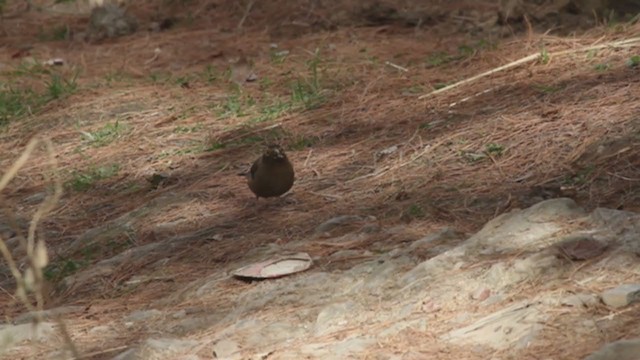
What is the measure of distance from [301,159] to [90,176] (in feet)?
4.08

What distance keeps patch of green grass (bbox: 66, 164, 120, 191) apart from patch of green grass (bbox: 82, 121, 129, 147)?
46cm

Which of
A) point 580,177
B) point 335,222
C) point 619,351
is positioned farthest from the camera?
point 335,222

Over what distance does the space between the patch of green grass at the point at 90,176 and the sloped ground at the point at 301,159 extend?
0.02 meters

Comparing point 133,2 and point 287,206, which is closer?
point 287,206

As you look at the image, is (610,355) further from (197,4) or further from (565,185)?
(197,4)

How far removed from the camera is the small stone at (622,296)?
11.3ft

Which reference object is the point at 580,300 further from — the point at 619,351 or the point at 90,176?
the point at 90,176

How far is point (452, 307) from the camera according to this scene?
12.4 feet

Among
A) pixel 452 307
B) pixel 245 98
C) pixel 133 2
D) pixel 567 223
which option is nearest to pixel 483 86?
pixel 245 98

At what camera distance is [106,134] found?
24.1ft

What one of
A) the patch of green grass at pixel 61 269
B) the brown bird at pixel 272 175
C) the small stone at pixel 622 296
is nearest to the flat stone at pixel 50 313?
the patch of green grass at pixel 61 269

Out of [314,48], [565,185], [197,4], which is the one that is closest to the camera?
[565,185]

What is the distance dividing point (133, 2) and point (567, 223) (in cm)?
702

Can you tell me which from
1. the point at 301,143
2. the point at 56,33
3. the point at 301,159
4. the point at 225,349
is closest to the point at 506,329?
the point at 225,349
